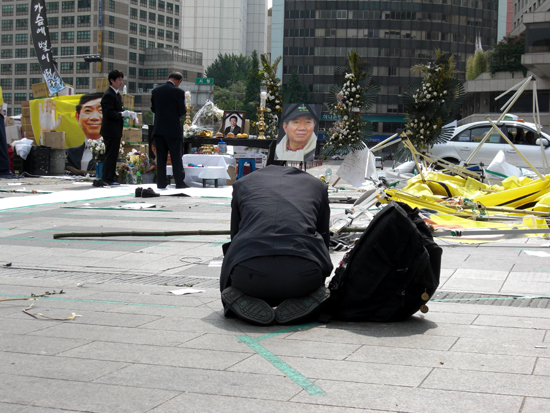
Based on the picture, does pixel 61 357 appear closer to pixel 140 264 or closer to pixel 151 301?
pixel 151 301

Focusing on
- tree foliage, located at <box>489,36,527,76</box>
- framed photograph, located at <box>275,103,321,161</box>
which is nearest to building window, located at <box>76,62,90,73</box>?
tree foliage, located at <box>489,36,527,76</box>

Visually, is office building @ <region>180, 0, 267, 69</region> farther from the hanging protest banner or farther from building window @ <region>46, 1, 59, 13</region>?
the hanging protest banner

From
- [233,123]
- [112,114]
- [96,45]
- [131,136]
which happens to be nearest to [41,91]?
[131,136]

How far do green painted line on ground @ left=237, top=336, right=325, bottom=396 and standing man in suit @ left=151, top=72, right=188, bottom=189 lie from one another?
35.3ft

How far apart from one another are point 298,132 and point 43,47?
15.6m

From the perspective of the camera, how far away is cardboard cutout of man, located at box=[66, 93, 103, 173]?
21.6 metres

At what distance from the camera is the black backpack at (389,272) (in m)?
4.14

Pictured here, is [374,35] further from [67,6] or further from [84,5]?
[67,6]

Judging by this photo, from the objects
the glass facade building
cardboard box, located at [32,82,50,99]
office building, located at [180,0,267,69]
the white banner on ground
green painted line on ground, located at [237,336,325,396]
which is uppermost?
office building, located at [180,0,267,69]

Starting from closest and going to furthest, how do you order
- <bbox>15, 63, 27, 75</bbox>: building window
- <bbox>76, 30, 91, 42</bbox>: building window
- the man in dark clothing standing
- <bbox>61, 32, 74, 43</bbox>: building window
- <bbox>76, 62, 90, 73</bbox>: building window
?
the man in dark clothing standing
<bbox>76, 62, 90, 73</bbox>: building window
<bbox>76, 30, 91, 42</bbox>: building window
<bbox>61, 32, 74, 43</bbox>: building window
<bbox>15, 63, 27, 75</bbox>: building window

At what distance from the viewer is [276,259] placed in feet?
13.5

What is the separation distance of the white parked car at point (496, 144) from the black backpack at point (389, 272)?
1484cm

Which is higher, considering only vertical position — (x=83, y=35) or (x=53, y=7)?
(x=53, y=7)

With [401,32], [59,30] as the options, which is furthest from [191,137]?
[59,30]
